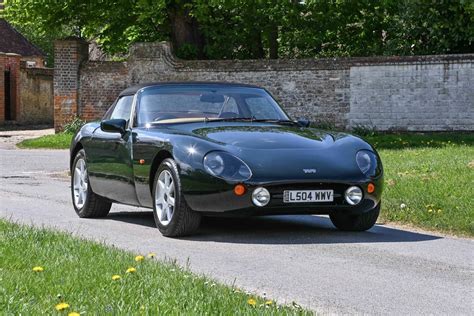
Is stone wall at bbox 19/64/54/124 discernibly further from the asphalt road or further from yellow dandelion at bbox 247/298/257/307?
yellow dandelion at bbox 247/298/257/307

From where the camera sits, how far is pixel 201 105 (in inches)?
421

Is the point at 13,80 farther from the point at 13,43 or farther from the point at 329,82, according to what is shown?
the point at 329,82

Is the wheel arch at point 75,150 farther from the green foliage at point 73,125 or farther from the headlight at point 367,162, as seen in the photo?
the green foliage at point 73,125

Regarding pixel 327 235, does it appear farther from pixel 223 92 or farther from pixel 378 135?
pixel 378 135

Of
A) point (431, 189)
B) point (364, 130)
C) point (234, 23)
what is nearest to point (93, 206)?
point (431, 189)

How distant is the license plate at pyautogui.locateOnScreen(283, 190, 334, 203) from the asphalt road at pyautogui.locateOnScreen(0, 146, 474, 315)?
0.35 meters

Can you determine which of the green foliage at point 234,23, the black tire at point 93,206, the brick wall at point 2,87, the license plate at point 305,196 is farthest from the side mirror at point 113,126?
the brick wall at point 2,87

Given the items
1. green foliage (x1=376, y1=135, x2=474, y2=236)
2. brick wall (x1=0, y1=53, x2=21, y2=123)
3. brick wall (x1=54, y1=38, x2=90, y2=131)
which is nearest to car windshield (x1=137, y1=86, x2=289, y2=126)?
green foliage (x1=376, y1=135, x2=474, y2=236)

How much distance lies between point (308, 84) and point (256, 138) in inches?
799

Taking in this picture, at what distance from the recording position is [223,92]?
1094 cm

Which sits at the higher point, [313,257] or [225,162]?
[225,162]

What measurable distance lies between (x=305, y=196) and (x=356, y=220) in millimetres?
941

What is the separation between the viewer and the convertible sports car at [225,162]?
9.15 meters

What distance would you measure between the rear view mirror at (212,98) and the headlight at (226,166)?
1.60 m
